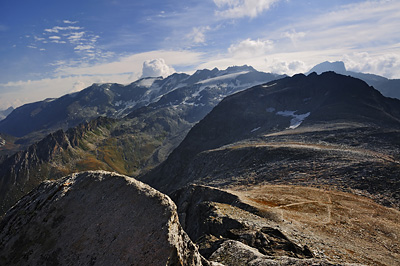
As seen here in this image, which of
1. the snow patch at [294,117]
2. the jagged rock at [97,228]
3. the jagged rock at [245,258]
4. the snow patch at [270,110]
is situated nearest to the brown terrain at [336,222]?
the jagged rock at [245,258]

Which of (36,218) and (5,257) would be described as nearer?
(5,257)

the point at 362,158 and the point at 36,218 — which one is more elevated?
→ the point at 36,218

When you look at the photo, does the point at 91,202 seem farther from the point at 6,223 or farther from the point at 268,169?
the point at 268,169

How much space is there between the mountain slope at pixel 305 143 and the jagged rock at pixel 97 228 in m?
36.6

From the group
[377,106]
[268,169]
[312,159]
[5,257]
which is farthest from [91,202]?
[377,106]

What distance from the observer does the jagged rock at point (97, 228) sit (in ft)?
34.7

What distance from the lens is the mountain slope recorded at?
45.4 meters

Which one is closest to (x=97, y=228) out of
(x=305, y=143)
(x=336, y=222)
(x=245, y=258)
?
(x=245, y=258)

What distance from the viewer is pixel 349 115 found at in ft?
352

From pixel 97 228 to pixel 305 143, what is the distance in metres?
75.0

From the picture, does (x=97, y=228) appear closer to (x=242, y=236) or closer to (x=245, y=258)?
(x=245, y=258)

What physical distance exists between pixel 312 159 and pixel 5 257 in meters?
58.9

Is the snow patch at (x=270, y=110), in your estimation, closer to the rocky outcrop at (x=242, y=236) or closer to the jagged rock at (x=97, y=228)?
the rocky outcrop at (x=242, y=236)

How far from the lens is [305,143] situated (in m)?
75.2
